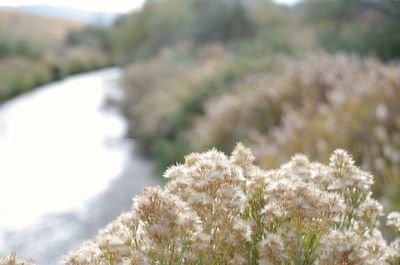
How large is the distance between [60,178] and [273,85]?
4.04 meters

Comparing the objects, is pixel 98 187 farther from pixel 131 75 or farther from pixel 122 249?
pixel 131 75

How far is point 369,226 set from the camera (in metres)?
1.64

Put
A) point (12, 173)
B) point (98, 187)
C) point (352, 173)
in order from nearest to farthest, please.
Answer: point (352, 173) < point (98, 187) < point (12, 173)

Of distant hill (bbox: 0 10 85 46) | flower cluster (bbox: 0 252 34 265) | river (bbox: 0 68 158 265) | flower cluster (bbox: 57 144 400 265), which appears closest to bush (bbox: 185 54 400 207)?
river (bbox: 0 68 158 265)

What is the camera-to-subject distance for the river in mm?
7047

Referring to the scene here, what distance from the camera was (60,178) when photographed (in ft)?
32.7

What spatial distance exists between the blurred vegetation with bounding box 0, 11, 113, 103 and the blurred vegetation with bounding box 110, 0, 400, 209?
5.97 m

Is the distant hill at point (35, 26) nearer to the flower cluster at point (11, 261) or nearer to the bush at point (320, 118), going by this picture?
the bush at point (320, 118)

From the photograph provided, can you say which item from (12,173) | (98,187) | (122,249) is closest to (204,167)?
(122,249)

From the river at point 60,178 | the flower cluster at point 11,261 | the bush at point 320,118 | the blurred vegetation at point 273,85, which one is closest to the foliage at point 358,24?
the blurred vegetation at point 273,85

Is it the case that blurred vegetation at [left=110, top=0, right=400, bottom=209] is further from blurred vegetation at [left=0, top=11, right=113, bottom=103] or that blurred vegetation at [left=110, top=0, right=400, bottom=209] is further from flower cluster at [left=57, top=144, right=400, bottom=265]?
blurred vegetation at [left=0, top=11, right=113, bottom=103]

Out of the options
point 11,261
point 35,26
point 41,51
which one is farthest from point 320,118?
point 35,26

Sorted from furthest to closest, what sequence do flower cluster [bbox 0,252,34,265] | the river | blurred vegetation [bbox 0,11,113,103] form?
blurred vegetation [bbox 0,11,113,103]
the river
flower cluster [bbox 0,252,34,265]

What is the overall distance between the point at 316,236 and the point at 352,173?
0.22m
